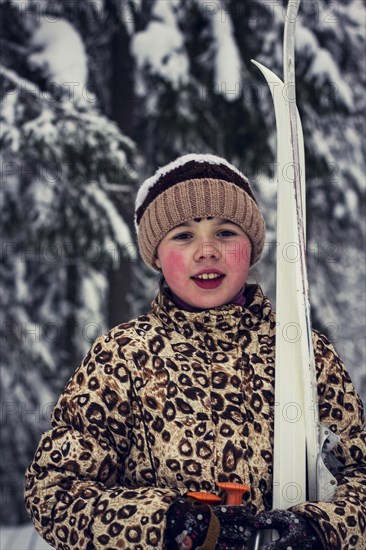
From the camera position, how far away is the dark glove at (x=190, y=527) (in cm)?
208

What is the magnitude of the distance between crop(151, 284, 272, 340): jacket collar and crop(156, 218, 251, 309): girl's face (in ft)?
0.11

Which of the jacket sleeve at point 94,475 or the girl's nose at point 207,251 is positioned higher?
the girl's nose at point 207,251

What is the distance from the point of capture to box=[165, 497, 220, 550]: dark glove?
2.08m

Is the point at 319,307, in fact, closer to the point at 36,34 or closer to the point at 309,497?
the point at 36,34

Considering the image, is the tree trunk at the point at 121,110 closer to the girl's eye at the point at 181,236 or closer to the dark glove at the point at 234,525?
the girl's eye at the point at 181,236

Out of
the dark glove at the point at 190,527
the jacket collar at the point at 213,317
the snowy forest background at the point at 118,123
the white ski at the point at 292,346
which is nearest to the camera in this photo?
the dark glove at the point at 190,527

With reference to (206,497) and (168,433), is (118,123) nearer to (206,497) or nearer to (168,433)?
(168,433)

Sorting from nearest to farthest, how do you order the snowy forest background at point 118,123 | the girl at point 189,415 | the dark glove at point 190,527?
the dark glove at point 190,527 < the girl at point 189,415 < the snowy forest background at point 118,123

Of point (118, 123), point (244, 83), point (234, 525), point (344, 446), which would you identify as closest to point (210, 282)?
point (344, 446)

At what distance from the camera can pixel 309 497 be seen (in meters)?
2.37

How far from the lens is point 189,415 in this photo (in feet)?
7.65

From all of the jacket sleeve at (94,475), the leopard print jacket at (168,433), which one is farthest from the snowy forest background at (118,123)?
the jacket sleeve at (94,475)

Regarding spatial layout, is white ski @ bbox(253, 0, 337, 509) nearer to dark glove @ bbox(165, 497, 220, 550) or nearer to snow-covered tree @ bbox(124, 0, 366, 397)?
dark glove @ bbox(165, 497, 220, 550)

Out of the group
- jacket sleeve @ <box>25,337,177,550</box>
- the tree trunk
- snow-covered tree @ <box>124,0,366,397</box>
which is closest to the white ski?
jacket sleeve @ <box>25,337,177,550</box>
